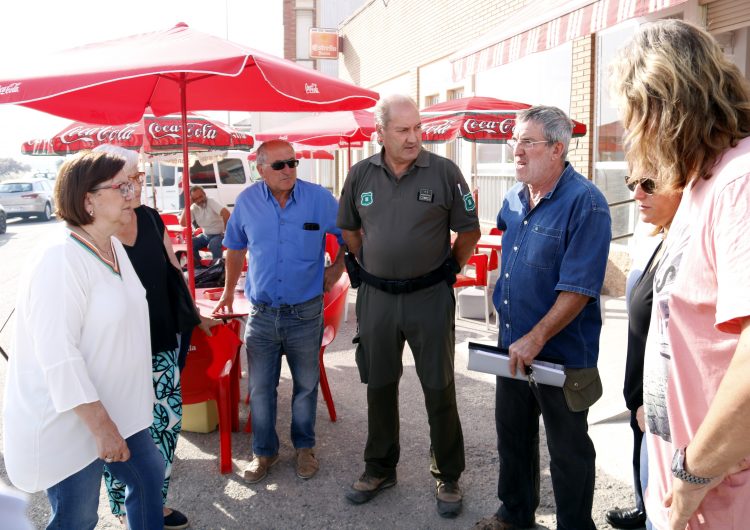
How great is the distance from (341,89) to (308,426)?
2.12 meters

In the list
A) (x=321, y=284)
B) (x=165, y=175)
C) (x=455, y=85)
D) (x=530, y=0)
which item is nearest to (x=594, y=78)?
(x=530, y=0)

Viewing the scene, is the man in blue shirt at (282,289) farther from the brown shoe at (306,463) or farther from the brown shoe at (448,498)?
the brown shoe at (448,498)

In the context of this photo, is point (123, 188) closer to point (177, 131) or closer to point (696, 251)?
point (696, 251)

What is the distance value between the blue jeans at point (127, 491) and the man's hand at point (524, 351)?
58.7 inches

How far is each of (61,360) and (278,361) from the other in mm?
2044

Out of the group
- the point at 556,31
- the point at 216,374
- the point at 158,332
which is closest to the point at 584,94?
the point at 556,31

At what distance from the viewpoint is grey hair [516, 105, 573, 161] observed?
111 inches

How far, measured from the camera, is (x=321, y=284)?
4152 millimetres

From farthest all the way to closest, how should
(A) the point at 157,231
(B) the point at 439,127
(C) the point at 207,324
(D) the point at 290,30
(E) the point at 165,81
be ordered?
(D) the point at 290,30, (B) the point at 439,127, (E) the point at 165,81, (C) the point at 207,324, (A) the point at 157,231

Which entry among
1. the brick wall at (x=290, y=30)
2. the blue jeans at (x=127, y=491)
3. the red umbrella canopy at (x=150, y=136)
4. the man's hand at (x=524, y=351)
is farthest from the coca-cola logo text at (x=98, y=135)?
the brick wall at (x=290, y=30)

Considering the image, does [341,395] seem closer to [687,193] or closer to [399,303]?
[399,303]

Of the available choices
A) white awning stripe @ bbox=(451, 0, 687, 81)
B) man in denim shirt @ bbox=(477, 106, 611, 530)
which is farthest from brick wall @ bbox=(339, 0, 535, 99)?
man in denim shirt @ bbox=(477, 106, 611, 530)

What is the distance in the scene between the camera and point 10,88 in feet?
11.8

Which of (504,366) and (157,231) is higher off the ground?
(157,231)
